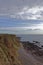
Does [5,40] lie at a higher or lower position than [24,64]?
higher

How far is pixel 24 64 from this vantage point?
79.7ft

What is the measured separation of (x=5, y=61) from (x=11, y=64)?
1737mm

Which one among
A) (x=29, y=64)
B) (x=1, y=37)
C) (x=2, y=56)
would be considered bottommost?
(x=29, y=64)

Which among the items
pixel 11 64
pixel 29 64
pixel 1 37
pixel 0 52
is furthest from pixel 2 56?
pixel 29 64

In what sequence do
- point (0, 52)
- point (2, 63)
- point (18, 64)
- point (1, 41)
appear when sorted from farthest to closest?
point (1, 41) → point (18, 64) → point (0, 52) → point (2, 63)

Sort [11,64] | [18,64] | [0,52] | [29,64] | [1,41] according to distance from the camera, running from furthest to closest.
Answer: [29,64], [1,41], [18,64], [11,64], [0,52]

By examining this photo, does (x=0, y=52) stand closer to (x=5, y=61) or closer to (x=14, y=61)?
(x=5, y=61)

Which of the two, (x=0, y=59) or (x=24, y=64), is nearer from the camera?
(x=0, y=59)

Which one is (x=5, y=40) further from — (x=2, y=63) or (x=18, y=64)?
(x=2, y=63)

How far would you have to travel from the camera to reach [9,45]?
24.1 m

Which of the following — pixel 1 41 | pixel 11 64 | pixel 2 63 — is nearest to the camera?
pixel 2 63

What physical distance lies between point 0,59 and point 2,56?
73cm

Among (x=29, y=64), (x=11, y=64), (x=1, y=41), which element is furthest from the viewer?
(x=29, y=64)

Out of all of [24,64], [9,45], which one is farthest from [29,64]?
[9,45]
